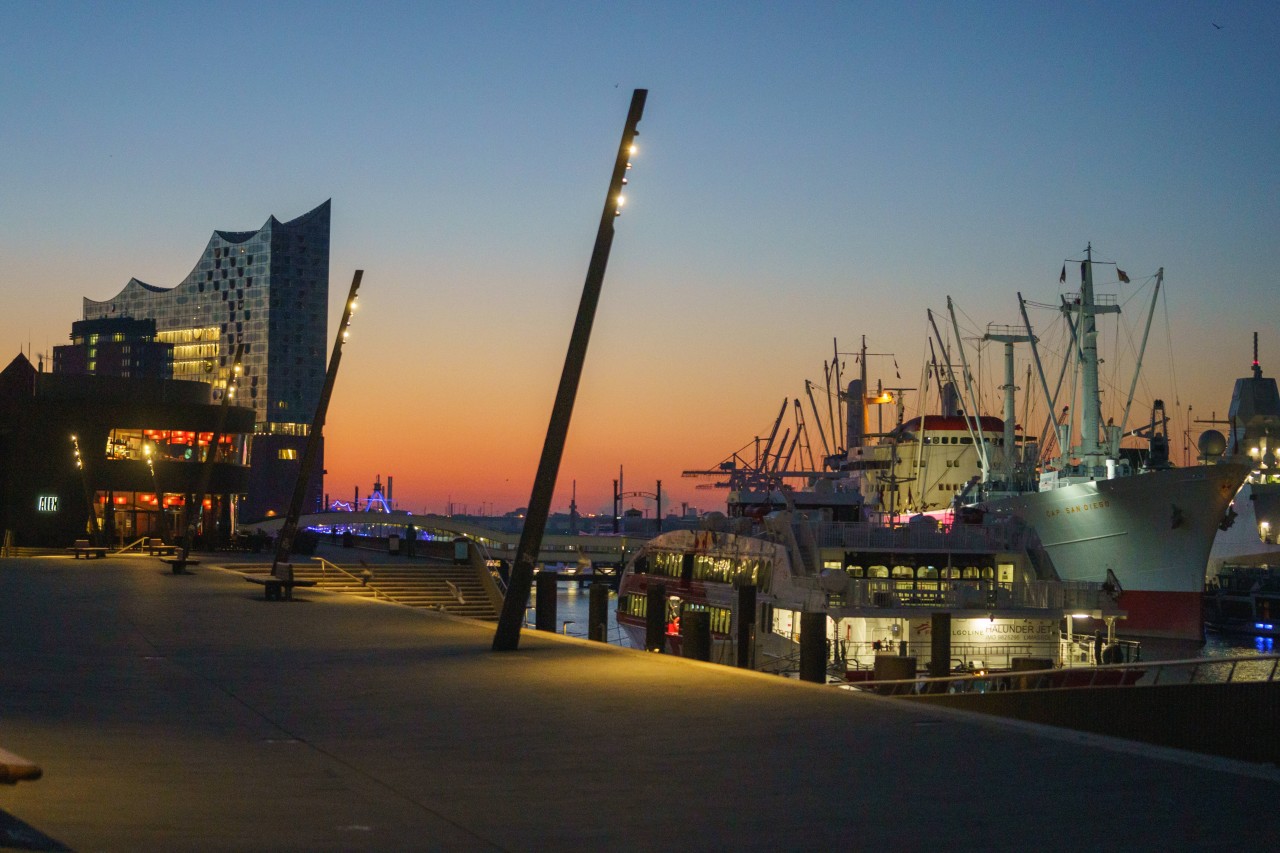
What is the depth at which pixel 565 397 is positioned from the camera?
18828 millimetres

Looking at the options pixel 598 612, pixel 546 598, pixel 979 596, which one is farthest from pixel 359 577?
pixel 979 596

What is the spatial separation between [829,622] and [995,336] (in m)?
49.9

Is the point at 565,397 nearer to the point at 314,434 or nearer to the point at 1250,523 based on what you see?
the point at 314,434

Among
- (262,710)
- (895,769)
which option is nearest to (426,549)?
(262,710)

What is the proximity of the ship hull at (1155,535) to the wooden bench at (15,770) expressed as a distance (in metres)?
57.5

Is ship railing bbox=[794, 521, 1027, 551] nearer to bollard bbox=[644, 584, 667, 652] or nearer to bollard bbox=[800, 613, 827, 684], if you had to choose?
bollard bbox=[644, 584, 667, 652]

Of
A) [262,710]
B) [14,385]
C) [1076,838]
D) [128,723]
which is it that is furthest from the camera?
[14,385]

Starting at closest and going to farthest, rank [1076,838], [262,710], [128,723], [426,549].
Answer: [1076,838] < [128,723] < [262,710] < [426,549]

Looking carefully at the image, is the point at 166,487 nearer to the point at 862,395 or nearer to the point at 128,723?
the point at 862,395

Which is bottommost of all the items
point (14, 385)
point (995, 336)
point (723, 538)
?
point (723, 538)

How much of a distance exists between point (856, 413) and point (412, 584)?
67667 millimetres

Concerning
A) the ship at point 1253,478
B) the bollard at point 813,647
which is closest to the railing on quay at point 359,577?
the bollard at point 813,647

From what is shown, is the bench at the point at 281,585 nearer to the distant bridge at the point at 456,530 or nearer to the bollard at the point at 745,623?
the bollard at the point at 745,623

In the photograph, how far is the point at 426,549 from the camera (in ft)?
172
